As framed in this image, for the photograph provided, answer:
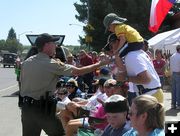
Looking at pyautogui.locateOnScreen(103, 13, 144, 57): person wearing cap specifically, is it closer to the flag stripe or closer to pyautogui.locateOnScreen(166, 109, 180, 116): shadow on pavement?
the flag stripe

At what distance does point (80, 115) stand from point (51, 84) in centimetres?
117

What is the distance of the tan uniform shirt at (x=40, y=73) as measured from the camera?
5965mm

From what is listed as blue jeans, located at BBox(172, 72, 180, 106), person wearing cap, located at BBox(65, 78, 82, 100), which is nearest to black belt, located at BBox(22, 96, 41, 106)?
person wearing cap, located at BBox(65, 78, 82, 100)

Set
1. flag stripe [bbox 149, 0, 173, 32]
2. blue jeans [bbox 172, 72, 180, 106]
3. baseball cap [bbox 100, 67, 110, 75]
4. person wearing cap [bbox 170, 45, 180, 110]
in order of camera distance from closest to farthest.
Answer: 1. baseball cap [bbox 100, 67, 110, 75]
2. flag stripe [bbox 149, 0, 173, 32]
3. person wearing cap [bbox 170, 45, 180, 110]
4. blue jeans [bbox 172, 72, 180, 106]

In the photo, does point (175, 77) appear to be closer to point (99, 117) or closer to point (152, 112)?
point (99, 117)

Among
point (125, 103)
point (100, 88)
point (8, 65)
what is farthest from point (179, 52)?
point (8, 65)

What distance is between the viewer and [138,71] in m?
5.04

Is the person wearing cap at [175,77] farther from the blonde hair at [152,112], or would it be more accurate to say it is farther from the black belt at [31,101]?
the blonde hair at [152,112]

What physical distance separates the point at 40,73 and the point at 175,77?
7822 millimetres

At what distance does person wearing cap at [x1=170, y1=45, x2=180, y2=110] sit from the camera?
12.9 meters

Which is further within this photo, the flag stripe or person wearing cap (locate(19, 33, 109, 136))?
the flag stripe

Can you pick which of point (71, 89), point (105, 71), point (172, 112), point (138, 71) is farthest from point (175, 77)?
point (138, 71)

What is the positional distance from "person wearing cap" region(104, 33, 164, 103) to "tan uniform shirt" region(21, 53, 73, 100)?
0.96m

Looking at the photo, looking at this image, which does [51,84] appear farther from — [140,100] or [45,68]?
[140,100]
